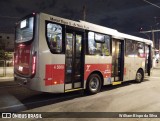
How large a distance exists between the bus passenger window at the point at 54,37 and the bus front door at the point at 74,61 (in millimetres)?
406

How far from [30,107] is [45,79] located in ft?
3.58

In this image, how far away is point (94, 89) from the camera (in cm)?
948

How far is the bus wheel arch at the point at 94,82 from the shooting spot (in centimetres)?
910

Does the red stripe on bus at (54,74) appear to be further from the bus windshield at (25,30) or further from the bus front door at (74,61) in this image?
the bus windshield at (25,30)

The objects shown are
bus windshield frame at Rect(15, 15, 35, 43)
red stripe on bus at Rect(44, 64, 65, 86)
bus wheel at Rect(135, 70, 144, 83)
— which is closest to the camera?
red stripe on bus at Rect(44, 64, 65, 86)

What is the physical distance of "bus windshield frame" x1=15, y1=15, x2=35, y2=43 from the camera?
7332mm

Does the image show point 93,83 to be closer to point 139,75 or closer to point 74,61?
point 74,61

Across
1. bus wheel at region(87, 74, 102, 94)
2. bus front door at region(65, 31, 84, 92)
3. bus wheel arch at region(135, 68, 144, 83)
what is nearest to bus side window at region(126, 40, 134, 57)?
bus wheel arch at region(135, 68, 144, 83)

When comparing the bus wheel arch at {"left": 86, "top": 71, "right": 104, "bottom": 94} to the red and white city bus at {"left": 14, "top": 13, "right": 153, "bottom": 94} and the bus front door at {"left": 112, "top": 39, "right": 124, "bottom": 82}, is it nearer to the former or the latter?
the red and white city bus at {"left": 14, "top": 13, "right": 153, "bottom": 94}

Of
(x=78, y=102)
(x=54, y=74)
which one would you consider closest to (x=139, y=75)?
(x=78, y=102)

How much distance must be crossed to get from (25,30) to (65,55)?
1.81 m

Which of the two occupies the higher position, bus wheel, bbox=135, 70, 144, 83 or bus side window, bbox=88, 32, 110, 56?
bus side window, bbox=88, 32, 110, 56

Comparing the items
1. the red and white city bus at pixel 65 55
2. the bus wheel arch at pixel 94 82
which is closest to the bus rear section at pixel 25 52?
the red and white city bus at pixel 65 55

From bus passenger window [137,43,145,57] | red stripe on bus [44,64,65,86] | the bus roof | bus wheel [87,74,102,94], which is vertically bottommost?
bus wheel [87,74,102,94]
